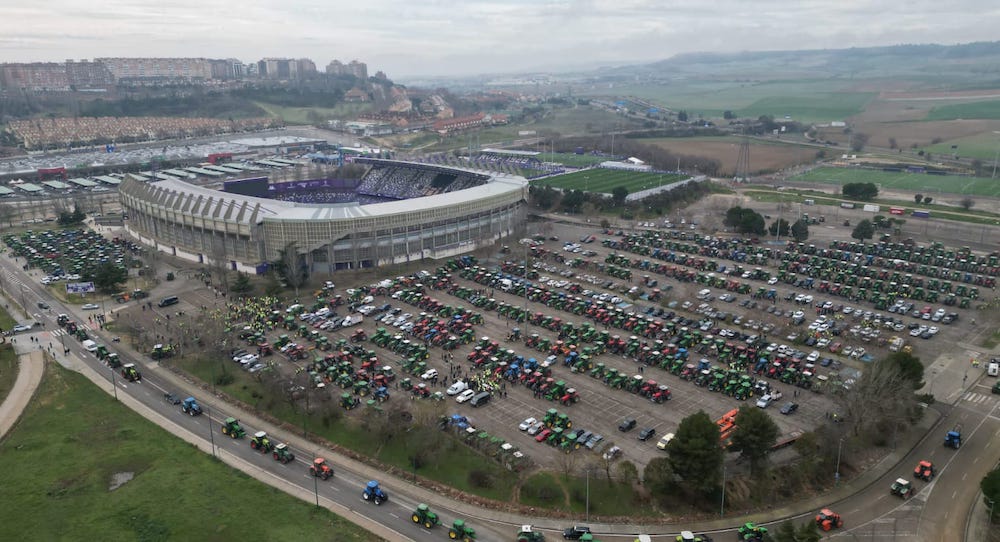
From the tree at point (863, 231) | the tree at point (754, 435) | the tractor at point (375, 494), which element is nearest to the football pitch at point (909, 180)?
the tree at point (863, 231)

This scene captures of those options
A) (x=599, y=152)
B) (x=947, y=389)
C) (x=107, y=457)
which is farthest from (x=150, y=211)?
(x=599, y=152)

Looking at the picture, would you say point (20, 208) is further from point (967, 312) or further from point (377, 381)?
point (967, 312)

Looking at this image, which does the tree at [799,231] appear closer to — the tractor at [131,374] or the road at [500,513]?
the road at [500,513]

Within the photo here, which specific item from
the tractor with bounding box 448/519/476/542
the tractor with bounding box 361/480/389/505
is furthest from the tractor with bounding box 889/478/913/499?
the tractor with bounding box 361/480/389/505

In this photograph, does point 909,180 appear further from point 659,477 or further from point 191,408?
point 191,408

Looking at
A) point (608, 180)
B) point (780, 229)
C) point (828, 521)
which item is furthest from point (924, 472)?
point (608, 180)

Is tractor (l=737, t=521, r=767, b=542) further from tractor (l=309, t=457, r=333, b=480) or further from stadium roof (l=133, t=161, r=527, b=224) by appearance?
stadium roof (l=133, t=161, r=527, b=224)
